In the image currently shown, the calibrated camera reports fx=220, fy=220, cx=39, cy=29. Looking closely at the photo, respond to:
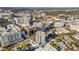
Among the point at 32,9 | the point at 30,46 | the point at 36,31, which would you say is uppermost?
the point at 32,9

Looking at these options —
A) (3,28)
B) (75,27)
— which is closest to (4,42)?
(3,28)

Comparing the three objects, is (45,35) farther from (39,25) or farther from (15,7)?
(15,7)

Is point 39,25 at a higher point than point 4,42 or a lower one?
higher

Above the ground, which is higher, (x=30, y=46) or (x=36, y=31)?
(x=36, y=31)

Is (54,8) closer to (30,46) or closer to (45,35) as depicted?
(45,35)

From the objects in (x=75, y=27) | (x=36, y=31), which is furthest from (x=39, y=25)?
(x=75, y=27)
